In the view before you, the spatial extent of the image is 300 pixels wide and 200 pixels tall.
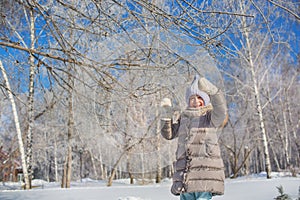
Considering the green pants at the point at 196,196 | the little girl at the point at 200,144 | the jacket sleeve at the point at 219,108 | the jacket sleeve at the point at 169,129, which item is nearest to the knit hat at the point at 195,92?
the little girl at the point at 200,144

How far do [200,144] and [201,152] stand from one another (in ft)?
0.23

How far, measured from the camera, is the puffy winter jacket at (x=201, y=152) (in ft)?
7.71

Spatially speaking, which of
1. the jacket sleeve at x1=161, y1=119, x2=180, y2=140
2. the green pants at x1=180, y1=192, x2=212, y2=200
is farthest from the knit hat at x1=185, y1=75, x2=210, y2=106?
the green pants at x1=180, y1=192, x2=212, y2=200

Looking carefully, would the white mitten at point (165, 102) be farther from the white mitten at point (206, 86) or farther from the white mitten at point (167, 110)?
the white mitten at point (206, 86)

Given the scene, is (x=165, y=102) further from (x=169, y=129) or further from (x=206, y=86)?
(x=206, y=86)

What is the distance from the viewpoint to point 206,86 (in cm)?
226

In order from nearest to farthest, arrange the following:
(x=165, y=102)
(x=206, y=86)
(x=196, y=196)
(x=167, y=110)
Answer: (x=206, y=86)
(x=196, y=196)
(x=165, y=102)
(x=167, y=110)

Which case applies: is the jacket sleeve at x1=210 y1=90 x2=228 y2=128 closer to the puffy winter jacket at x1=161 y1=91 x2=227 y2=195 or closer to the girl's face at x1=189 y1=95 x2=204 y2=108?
the puffy winter jacket at x1=161 y1=91 x2=227 y2=195

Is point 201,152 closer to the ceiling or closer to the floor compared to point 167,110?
closer to the floor

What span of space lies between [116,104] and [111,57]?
1.25 ft

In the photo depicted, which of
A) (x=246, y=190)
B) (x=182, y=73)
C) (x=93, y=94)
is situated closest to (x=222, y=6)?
(x=182, y=73)

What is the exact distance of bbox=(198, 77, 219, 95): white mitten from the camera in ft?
7.43

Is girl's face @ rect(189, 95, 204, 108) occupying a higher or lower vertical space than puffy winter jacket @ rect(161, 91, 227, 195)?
higher

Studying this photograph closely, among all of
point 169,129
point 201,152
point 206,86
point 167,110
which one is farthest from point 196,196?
point 206,86
